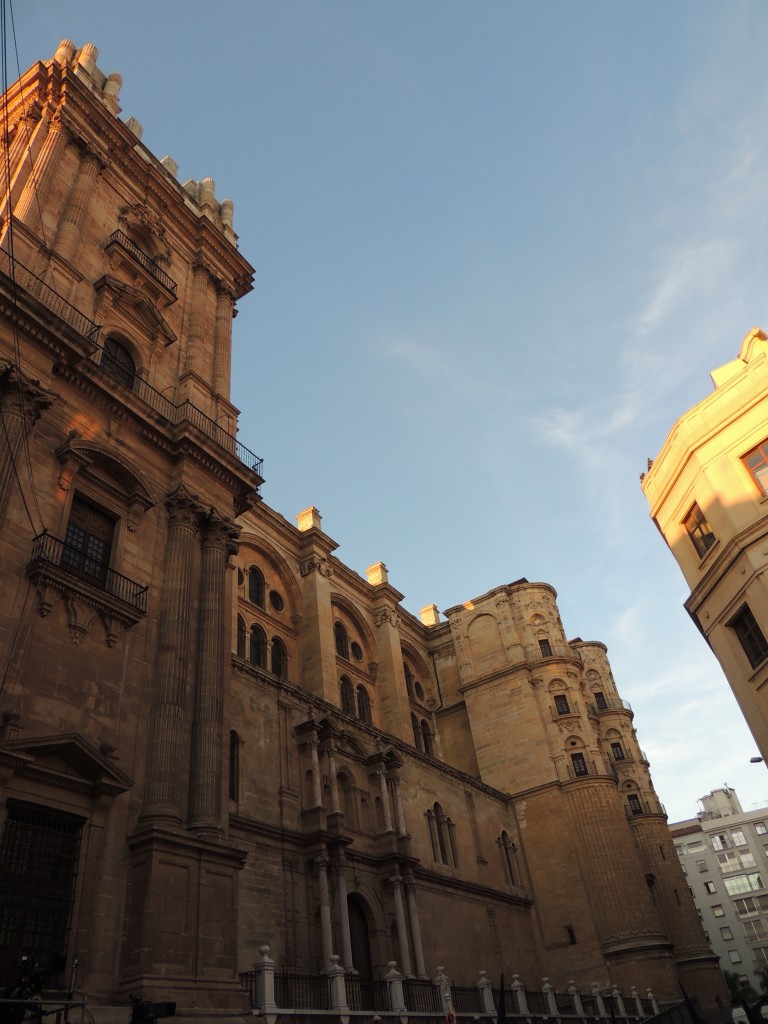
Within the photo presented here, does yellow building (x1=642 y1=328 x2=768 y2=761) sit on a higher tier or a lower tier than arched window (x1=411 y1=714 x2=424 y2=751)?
lower

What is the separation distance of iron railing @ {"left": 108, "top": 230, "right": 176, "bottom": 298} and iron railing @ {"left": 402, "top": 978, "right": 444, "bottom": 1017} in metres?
21.0

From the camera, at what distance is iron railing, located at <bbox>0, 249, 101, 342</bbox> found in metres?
17.8

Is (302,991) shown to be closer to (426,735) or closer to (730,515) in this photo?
(730,515)

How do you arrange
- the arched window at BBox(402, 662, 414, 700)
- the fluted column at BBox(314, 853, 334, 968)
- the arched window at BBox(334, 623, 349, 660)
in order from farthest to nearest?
the arched window at BBox(402, 662, 414, 700) < the arched window at BBox(334, 623, 349, 660) < the fluted column at BBox(314, 853, 334, 968)

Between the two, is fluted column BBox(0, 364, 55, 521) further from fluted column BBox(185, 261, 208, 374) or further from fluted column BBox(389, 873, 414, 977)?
fluted column BBox(389, 873, 414, 977)

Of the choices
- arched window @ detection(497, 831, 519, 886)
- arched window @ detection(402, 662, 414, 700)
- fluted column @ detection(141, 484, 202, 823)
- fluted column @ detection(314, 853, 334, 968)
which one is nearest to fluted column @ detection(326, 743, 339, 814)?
fluted column @ detection(314, 853, 334, 968)

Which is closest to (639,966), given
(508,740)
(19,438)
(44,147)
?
(508,740)

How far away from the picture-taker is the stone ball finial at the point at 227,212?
99.4 ft

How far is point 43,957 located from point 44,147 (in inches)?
800

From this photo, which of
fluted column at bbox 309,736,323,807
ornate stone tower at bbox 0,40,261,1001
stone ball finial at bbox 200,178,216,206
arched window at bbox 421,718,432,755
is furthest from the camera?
arched window at bbox 421,718,432,755

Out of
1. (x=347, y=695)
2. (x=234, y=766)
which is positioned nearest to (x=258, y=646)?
(x=347, y=695)

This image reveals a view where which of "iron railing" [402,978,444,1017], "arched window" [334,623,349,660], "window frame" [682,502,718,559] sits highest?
"arched window" [334,623,349,660]

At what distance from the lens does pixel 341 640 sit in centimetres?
3812

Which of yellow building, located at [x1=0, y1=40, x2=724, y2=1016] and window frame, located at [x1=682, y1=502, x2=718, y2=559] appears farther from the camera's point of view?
window frame, located at [x1=682, y1=502, x2=718, y2=559]
